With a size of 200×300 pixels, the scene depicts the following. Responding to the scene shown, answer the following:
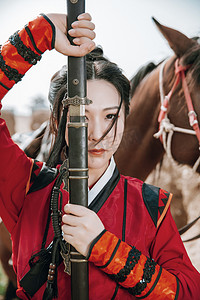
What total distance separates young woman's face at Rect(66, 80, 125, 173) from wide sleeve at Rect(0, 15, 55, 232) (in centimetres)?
21

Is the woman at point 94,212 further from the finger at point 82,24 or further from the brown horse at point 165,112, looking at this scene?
the brown horse at point 165,112

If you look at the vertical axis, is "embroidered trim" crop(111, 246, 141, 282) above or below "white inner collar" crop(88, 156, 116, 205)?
below

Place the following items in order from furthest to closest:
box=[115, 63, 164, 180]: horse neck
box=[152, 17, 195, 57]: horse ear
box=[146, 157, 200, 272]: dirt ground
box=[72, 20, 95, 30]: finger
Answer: box=[146, 157, 200, 272]: dirt ground, box=[115, 63, 164, 180]: horse neck, box=[152, 17, 195, 57]: horse ear, box=[72, 20, 95, 30]: finger

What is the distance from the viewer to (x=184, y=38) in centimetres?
154

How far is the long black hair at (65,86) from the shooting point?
3.05 ft

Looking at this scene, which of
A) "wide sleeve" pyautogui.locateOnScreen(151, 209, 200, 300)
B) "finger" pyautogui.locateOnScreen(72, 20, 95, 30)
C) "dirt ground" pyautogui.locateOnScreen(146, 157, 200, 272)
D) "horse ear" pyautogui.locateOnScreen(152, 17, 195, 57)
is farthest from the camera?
"dirt ground" pyautogui.locateOnScreen(146, 157, 200, 272)

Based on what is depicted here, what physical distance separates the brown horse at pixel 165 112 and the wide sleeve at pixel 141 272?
34.6 inches

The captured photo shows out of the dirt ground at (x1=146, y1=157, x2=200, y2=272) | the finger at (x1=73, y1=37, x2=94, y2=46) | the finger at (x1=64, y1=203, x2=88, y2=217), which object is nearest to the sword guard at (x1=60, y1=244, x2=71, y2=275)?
the finger at (x1=64, y1=203, x2=88, y2=217)

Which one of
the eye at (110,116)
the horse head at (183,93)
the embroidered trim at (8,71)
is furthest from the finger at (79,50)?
the horse head at (183,93)

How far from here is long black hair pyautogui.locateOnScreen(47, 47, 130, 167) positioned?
3.05 ft

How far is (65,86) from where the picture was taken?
38.3 inches

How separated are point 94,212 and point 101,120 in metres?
0.27

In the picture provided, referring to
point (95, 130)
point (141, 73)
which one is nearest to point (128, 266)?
point (95, 130)

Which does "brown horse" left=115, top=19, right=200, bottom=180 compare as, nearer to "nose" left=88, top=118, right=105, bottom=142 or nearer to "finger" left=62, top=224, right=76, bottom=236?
"nose" left=88, top=118, right=105, bottom=142
